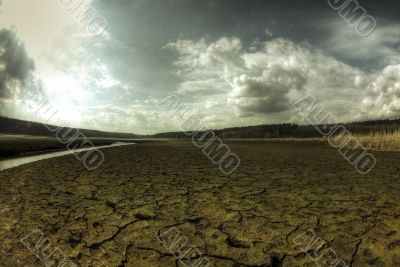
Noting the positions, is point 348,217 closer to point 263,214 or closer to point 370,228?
point 370,228

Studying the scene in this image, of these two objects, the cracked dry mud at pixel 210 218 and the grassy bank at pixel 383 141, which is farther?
the grassy bank at pixel 383 141

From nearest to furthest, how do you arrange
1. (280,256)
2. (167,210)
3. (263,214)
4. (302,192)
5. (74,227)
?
(280,256) → (74,227) → (263,214) → (167,210) → (302,192)

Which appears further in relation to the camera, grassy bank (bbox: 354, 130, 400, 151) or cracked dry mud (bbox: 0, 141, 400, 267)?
grassy bank (bbox: 354, 130, 400, 151)

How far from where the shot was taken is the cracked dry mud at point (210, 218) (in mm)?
2707

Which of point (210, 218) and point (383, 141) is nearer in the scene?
point (210, 218)

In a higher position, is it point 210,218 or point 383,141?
point 383,141

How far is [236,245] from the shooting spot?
2877 mm

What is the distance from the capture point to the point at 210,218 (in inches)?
144

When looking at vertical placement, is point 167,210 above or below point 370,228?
below

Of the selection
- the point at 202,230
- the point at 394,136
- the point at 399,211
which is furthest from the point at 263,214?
the point at 394,136

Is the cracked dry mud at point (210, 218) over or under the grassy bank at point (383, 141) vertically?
under

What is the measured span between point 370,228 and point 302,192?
174 cm

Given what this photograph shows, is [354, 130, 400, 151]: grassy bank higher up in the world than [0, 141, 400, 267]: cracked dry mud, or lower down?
higher up

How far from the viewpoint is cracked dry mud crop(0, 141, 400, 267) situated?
2707 millimetres
